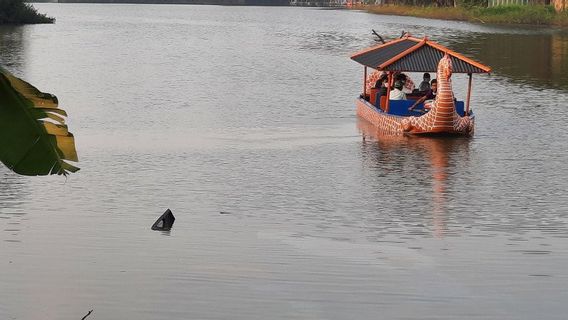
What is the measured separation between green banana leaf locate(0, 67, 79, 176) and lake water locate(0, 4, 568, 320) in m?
5.81

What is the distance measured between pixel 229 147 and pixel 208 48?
54.2 m

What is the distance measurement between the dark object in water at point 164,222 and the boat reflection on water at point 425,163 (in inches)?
153

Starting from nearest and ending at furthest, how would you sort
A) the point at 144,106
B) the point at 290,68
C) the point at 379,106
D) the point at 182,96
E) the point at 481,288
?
1. the point at 481,288
2. the point at 379,106
3. the point at 144,106
4. the point at 182,96
5. the point at 290,68

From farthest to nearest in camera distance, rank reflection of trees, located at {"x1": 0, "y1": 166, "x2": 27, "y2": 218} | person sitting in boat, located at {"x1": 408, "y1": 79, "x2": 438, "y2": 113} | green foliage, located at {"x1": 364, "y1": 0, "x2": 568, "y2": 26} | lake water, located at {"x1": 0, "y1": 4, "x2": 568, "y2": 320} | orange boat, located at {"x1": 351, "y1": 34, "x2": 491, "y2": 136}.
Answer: green foliage, located at {"x1": 364, "y1": 0, "x2": 568, "y2": 26} < person sitting in boat, located at {"x1": 408, "y1": 79, "x2": 438, "y2": 113} < orange boat, located at {"x1": 351, "y1": 34, "x2": 491, "y2": 136} < reflection of trees, located at {"x1": 0, "y1": 166, "x2": 27, "y2": 218} < lake water, located at {"x1": 0, "y1": 4, "x2": 568, "y2": 320}

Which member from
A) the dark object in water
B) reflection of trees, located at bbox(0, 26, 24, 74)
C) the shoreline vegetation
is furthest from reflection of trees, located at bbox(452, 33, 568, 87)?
the shoreline vegetation

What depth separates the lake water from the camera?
46.9 feet

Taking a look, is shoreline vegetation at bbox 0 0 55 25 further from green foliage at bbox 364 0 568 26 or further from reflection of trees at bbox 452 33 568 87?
green foliage at bbox 364 0 568 26

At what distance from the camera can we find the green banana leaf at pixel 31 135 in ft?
25.2

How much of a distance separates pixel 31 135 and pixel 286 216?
40.0 ft

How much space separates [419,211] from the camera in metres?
20.5

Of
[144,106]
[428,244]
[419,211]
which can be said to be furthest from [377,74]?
[428,244]

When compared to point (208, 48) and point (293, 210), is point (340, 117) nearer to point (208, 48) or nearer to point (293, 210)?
point (293, 210)

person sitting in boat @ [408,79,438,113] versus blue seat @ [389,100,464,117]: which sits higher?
person sitting in boat @ [408,79,438,113]

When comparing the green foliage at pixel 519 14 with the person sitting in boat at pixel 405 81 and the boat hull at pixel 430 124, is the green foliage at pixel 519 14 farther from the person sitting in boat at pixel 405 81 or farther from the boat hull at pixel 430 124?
the boat hull at pixel 430 124
